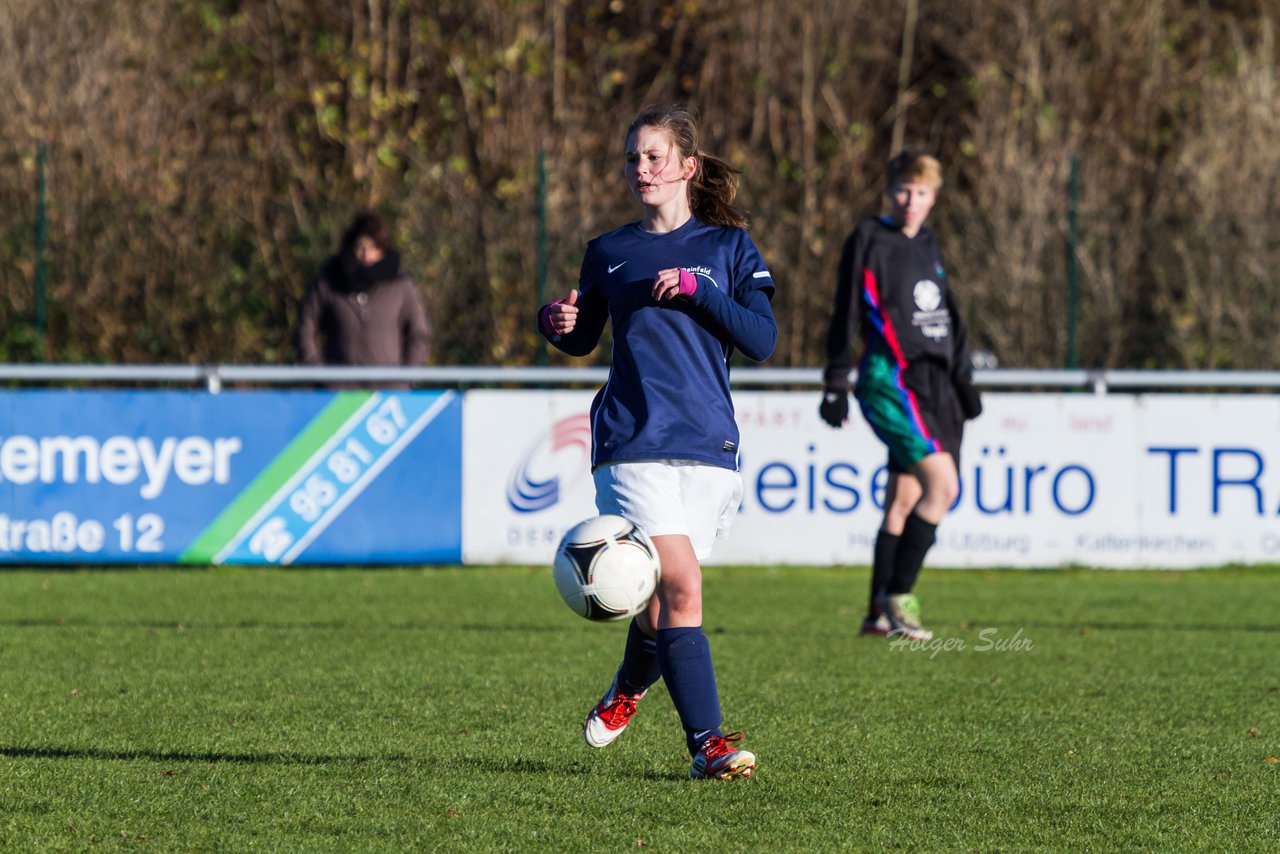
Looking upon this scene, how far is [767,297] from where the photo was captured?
5023mm

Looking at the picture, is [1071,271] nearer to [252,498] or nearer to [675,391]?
[252,498]

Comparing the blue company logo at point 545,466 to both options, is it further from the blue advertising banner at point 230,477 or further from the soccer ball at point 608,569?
the soccer ball at point 608,569

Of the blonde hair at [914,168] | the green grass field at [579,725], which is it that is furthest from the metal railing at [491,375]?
the blonde hair at [914,168]

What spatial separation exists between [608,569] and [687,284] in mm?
734

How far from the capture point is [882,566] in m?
8.23

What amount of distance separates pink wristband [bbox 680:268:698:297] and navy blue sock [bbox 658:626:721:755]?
0.88 meters

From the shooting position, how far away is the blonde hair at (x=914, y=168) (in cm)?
799

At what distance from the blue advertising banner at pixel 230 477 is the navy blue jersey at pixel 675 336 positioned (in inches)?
241

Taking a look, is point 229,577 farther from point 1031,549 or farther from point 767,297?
point 767,297

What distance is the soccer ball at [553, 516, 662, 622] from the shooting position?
15.0ft

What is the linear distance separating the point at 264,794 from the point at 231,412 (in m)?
6.48

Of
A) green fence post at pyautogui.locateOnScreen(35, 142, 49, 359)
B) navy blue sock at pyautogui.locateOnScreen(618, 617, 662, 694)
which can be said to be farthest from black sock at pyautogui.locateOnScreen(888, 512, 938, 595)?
green fence post at pyautogui.locateOnScreen(35, 142, 49, 359)

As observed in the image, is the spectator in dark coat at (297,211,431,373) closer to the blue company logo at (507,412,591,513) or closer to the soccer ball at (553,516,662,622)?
the blue company logo at (507,412,591,513)

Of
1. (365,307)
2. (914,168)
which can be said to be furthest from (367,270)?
(914,168)
